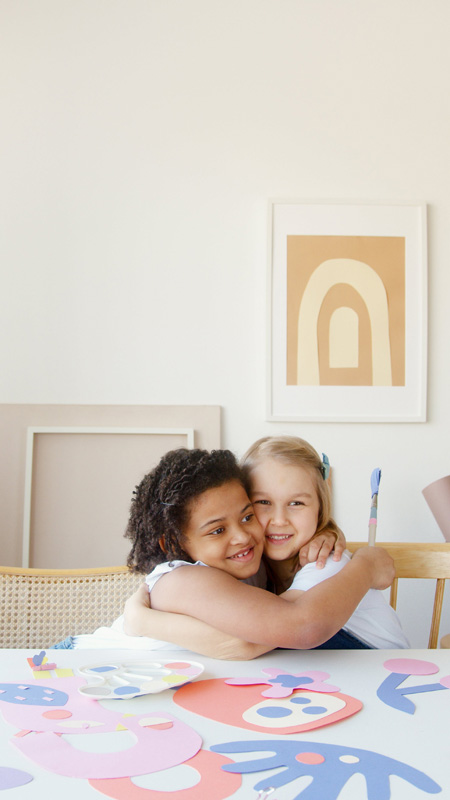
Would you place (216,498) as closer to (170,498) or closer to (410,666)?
(170,498)

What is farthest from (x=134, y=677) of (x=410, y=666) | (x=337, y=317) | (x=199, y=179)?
(x=199, y=179)

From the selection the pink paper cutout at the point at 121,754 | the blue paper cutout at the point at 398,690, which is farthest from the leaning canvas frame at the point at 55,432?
the pink paper cutout at the point at 121,754

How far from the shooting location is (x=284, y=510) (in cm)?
108

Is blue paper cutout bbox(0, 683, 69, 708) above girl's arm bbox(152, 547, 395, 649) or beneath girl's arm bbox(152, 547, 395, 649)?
beneath

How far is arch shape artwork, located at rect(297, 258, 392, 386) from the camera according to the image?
200 centimetres

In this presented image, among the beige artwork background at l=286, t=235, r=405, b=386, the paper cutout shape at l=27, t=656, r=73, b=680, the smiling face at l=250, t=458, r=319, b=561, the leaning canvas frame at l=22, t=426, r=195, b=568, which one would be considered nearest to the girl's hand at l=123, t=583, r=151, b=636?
the paper cutout shape at l=27, t=656, r=73, b=680

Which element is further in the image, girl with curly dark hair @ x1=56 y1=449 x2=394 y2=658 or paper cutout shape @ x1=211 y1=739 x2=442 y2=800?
girl with curly dark hair @ x1=56 y1=449 x2=394 y2=658

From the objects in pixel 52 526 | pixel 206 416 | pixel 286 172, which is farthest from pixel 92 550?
pixel 286 172

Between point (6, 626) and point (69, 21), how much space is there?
5.60ft

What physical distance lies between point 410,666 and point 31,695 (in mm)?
423

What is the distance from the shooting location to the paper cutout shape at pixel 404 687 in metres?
0.69

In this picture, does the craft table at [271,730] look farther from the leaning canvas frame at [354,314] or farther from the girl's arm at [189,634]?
the leaning canvas frame at [354,314]

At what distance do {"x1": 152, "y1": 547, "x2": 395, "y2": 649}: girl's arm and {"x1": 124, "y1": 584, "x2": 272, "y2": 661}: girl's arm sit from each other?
0.5 inches

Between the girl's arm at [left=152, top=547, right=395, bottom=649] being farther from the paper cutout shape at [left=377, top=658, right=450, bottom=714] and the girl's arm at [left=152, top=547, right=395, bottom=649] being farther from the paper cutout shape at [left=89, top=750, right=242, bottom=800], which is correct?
Answer: the paper cutout shape at [left=89, top=750, right=242, bottom=800]
